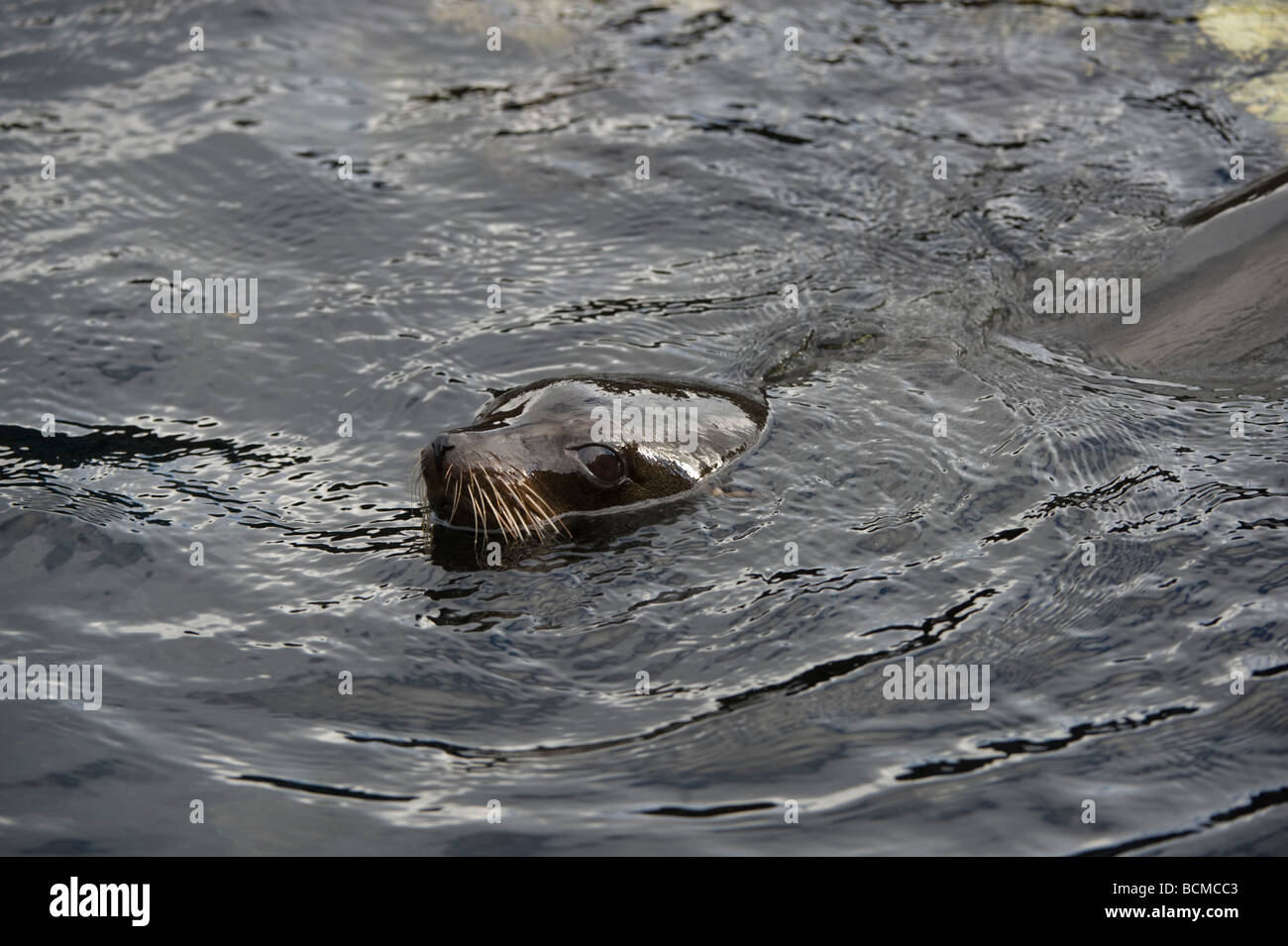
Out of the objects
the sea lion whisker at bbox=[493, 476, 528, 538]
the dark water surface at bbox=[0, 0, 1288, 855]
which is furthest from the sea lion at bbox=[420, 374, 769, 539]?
the dark water surface at bbox=[0, 0, 1288, 855]

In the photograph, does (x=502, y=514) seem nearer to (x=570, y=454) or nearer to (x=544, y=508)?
(x=544, y=508)

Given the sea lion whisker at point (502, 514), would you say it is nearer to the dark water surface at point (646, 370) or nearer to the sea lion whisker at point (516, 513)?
the sea lion whisker at point (516, 513)

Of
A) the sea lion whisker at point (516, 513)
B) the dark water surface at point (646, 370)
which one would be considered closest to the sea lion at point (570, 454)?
the sea lion whisker at point (516, 513)

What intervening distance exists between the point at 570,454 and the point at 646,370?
49.7 inches

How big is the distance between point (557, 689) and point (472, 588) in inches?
29.8

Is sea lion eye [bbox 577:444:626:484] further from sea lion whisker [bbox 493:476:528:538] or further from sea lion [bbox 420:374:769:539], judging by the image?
sea lion whisker [bbox 493:476:528:538]

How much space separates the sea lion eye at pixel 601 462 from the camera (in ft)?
19.4

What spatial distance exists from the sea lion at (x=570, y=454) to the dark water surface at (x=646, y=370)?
18 centimetres

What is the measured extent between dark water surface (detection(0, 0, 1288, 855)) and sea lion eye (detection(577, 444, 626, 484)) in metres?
0.27

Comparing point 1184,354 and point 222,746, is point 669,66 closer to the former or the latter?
point 1184,354

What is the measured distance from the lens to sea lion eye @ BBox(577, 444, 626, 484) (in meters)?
5.93

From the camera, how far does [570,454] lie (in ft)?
19.4

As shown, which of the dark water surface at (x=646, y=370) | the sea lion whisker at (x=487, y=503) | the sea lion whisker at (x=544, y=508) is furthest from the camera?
the sea lion whisker at (x=544, y=508)

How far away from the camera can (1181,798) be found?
4359mm
